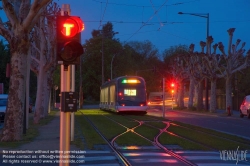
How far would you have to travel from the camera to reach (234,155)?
13.1 m

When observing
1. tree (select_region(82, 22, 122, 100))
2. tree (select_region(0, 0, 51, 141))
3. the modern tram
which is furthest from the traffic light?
tree (select_region(82, 22, 122, 100))

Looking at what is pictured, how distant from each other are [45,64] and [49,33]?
230cm

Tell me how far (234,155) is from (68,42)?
711cm

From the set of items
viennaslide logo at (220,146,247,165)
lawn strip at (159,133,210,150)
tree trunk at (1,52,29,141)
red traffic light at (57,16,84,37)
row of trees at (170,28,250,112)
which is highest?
row of trees at (170,28,250,112)

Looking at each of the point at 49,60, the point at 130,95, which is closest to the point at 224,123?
the point at 130,95

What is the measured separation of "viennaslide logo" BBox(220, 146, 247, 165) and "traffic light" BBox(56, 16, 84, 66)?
5991mm

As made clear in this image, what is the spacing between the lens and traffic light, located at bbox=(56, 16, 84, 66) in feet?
27.2

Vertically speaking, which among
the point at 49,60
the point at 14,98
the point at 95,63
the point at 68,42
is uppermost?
the point at 95,63

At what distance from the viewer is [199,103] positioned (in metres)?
50.9

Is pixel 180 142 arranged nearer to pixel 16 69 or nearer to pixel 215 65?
pixel 16 69

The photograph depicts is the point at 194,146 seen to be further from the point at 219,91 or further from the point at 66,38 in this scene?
the point at 219,91

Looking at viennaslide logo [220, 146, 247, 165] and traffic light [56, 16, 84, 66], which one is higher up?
traffic light [56, 16, 84, 66]

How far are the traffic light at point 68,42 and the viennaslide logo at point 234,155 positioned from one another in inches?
236

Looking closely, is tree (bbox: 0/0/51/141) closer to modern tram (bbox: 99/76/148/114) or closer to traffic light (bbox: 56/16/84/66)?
traffic light (bbox: 56/16/84/66)
